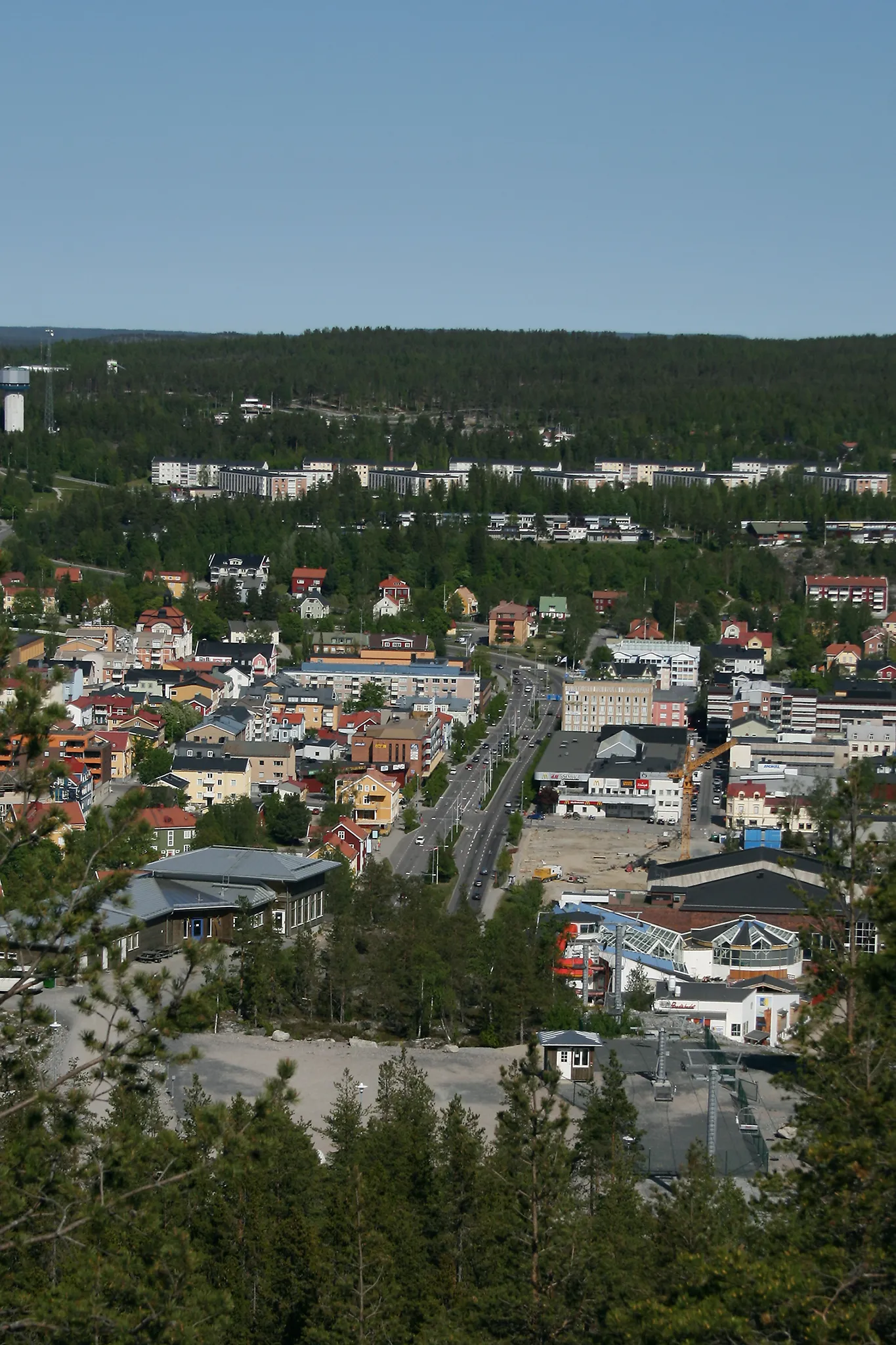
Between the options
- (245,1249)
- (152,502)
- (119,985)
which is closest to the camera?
(119,985)

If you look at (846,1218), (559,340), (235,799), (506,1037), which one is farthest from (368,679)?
(559,340)

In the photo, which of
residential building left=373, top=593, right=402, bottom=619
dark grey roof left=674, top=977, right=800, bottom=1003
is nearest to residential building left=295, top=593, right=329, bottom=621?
residential building left=373, top=593, right=402, bottom=619

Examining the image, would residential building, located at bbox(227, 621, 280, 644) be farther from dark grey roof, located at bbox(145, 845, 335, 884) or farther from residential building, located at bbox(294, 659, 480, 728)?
dark grey roof, located at bbox(145, 845, 335, 884)

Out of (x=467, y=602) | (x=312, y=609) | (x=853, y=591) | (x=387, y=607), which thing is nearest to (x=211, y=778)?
(x=312, y=609)

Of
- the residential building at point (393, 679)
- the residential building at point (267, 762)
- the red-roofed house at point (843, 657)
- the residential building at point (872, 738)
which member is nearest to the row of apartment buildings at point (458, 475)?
the red-roofed house at point (843, 657)

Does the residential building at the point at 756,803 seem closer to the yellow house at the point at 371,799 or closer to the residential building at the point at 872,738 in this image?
the residential building at the point at 872,738

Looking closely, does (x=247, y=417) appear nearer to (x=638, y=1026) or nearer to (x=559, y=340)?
(x=559, y=340)
